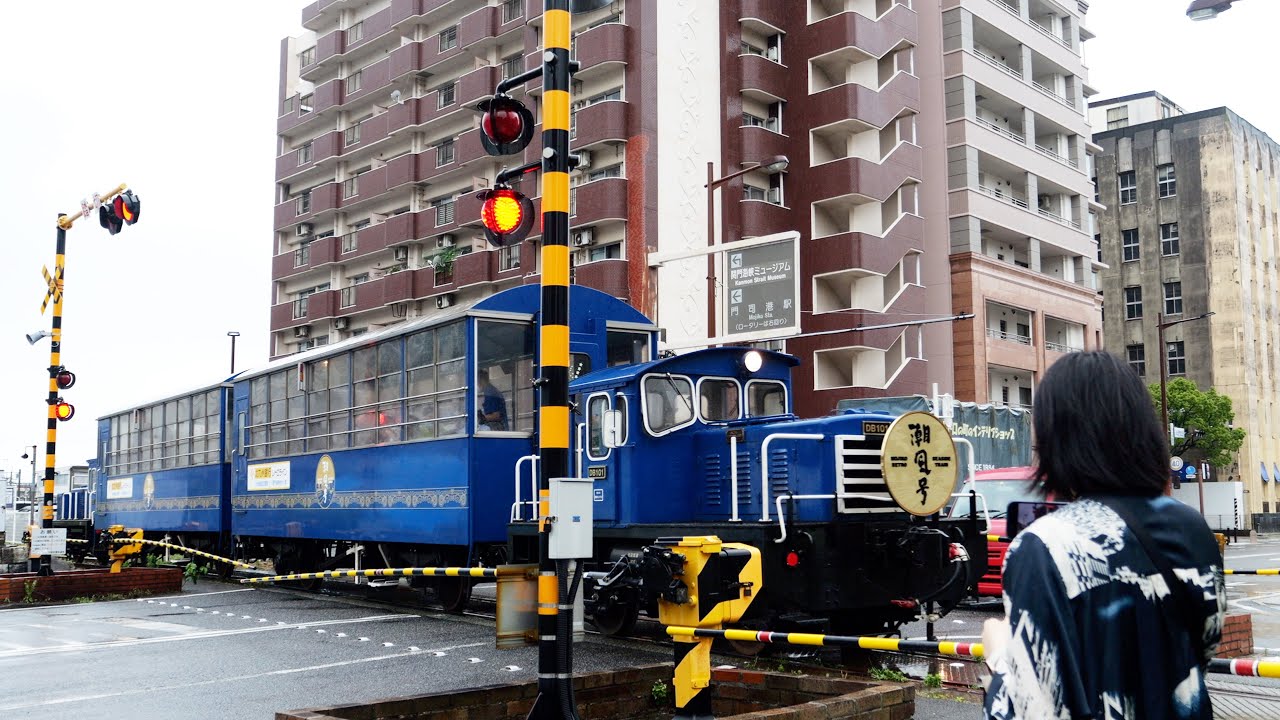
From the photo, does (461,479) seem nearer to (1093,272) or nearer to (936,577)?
(936,577)

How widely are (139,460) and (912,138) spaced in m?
27.9

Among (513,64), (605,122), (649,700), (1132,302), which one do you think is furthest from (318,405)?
(1132,302)

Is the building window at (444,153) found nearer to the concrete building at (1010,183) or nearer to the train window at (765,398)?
the concrete building at (1010,183)

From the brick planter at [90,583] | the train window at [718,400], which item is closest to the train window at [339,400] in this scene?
the brick planter at [90,583]

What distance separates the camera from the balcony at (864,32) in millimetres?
39062

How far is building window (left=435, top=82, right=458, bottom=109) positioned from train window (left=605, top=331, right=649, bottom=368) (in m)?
34.8

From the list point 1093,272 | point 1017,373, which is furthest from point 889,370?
point 1093,272

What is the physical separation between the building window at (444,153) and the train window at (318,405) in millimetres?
30768

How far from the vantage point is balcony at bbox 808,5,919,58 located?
1538 inches

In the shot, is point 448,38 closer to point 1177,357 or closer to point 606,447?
point 606,447

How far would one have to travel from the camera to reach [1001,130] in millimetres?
43750

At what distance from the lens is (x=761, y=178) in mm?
39719

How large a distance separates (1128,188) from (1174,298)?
6737 millimetres

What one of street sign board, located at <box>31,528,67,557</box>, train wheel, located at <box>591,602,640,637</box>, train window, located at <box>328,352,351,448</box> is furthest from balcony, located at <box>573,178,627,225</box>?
train wheel, located at <box>591,602,640,637</box>
